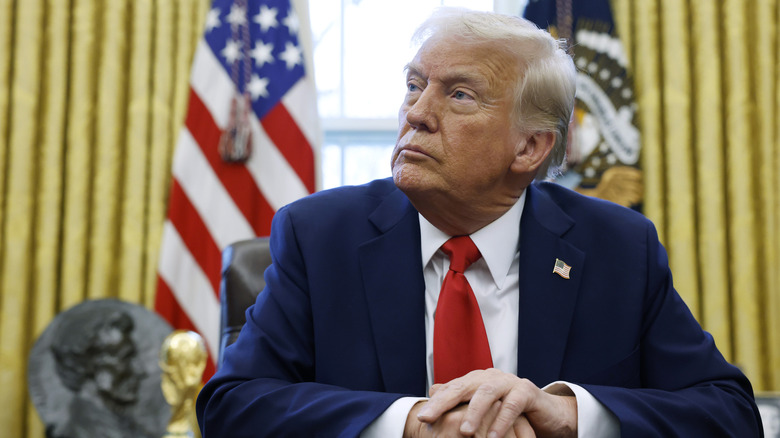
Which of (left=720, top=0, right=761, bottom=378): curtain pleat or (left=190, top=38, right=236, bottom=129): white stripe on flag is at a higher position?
(left=190, top=38, right=236, bottom=129): white stripe on flag

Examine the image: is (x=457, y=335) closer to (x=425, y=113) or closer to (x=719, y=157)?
(x=425, y=113)

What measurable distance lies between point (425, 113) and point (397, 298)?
14.7 inches

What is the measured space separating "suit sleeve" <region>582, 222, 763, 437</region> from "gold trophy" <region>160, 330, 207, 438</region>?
1.03m

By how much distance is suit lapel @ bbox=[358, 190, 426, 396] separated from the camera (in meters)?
1.51

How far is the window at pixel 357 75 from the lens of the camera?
376 centimetres

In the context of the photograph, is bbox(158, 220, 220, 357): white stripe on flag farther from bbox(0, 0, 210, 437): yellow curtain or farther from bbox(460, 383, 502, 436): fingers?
bbox(460, 383, 502, 436): fingers

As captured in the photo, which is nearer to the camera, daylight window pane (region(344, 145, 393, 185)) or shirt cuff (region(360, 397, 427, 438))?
shirt cuff (region(360, 397, 427, 438))

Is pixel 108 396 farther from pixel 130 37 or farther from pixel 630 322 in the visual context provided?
pixel 630 322

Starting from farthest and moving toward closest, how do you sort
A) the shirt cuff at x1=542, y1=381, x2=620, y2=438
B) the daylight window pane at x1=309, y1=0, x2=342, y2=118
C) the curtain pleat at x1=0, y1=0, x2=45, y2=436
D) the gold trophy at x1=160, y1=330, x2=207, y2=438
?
the daylight window pane at x1=309, y1=0, x2=342, y2=118 < the curtain pleat at x1=0, y1=0, x2=45, y2=436 < the gold trophy at x1=160, y1=330, x2=207, y2=438 < the shirt cuff at x1=542, y1=381, x2=620, y2=438

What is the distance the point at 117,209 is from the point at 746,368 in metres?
2.72

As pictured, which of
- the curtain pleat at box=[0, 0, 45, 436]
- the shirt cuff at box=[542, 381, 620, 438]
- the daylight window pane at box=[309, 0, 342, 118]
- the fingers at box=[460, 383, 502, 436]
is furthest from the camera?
the daylight window pane at box=[309, 0, 342, 118]

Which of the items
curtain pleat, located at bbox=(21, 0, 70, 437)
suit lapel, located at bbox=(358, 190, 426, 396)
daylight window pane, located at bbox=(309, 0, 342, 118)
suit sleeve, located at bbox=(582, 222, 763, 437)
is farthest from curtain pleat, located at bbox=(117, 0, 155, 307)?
suit sleeve, located at bbox=(582, 222, 763, 437)

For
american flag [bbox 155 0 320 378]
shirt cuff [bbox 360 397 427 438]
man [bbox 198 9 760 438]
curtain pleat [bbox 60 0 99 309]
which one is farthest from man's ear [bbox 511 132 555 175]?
curtain pleat [bbox 60 0 99 309]

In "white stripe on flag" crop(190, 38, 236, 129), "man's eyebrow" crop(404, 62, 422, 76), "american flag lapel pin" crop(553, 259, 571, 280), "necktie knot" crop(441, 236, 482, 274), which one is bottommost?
"american flag lapel pin" crop(553, 259, 571, 280)
